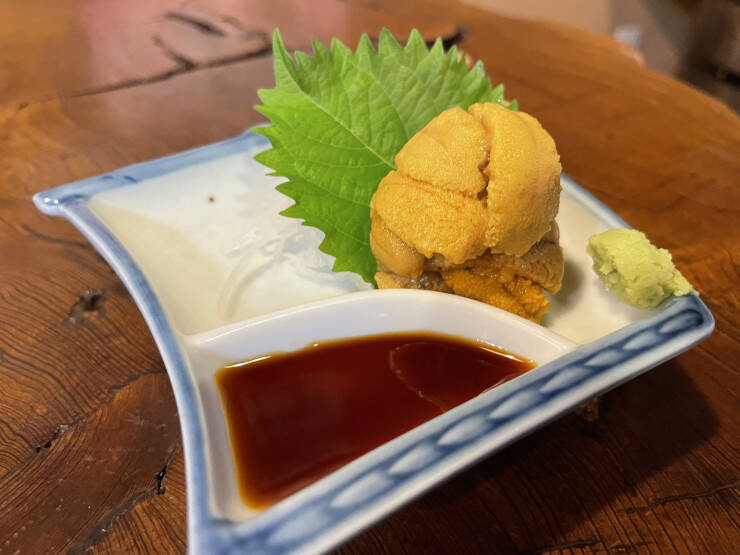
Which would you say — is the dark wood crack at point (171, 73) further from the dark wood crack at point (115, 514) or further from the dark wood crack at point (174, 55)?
the dark wood crack at point (115, 514)

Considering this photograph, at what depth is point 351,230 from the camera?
5.36 ft

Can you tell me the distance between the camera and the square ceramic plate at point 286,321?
2.84ft

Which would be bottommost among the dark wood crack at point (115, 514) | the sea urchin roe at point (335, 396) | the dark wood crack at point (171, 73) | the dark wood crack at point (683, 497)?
the dark wood crack at point (115, 514)

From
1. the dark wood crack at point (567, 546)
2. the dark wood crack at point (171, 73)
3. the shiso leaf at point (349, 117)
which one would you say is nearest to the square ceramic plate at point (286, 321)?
the shiso leaf at point (349, 117)

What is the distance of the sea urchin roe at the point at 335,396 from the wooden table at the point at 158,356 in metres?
0.18

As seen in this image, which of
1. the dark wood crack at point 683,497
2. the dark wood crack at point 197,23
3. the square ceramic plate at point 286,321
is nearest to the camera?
the square ceramic plate at point 286,321

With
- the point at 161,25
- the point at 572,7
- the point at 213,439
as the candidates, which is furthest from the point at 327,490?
the point at 572,7

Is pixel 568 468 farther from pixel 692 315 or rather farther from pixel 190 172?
pixel 190 172

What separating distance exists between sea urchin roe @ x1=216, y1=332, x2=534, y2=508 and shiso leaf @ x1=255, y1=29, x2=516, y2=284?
0.34 meters

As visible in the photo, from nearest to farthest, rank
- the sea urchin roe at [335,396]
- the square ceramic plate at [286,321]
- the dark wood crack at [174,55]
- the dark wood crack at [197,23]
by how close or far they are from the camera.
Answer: the square ceramic plate at [286,321], the sea urchin roe at [335,396], the dark wood crack at [174,55], the dark wood crack at [197,23]

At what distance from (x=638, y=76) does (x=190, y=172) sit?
7.03ft

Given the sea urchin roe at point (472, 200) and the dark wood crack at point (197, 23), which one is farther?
the dark wood crack at point (197, 23)

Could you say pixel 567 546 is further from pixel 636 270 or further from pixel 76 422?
pixel 76 422

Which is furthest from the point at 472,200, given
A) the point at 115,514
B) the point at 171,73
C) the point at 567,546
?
the point at 171,73
